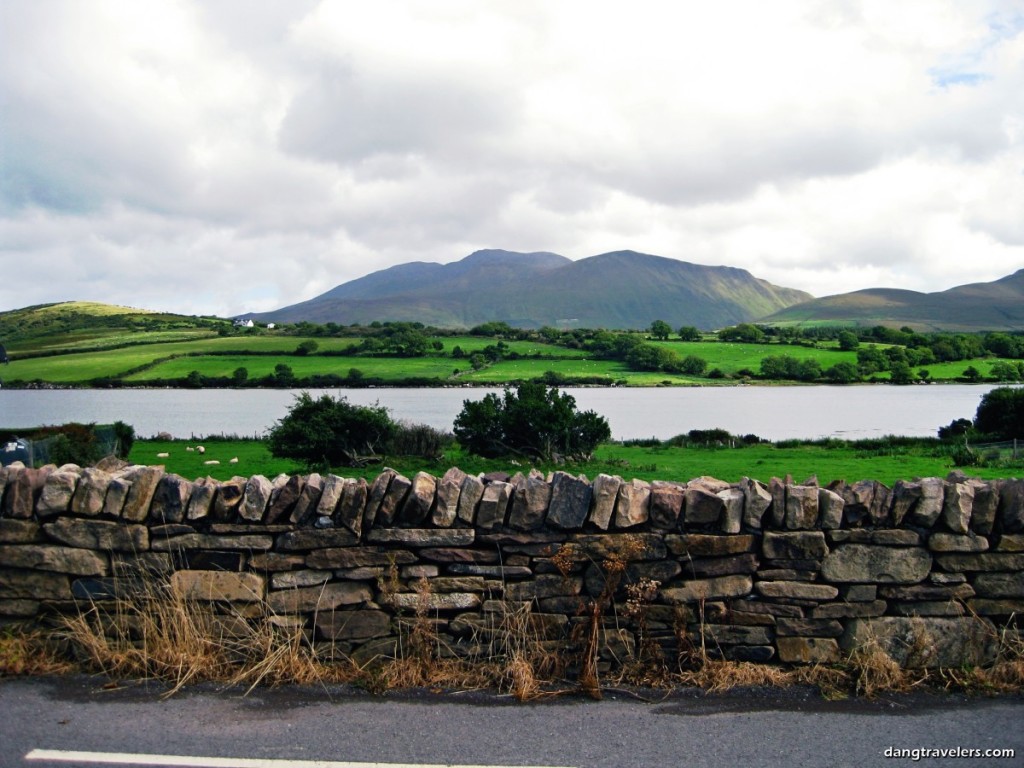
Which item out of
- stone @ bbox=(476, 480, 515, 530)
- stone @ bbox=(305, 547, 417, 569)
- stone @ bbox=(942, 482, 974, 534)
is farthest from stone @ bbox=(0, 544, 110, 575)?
stone @ bbox=(942, 482, 974, 534)

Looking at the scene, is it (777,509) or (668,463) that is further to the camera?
(668,463)

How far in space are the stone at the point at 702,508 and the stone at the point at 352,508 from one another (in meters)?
2.12

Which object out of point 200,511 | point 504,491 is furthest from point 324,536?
point 504,491

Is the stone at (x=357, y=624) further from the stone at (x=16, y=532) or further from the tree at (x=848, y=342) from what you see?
the tree at (x=848, y=342)

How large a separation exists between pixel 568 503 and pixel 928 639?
245 centimetres

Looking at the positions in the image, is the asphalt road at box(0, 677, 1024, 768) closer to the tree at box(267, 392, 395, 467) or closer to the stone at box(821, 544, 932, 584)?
the stone at box(821, 544, 932, 584)

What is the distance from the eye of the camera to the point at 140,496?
217 inches

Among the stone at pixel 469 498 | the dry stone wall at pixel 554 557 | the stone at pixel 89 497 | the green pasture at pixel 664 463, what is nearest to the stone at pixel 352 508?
the dry stone wall at pixel 554 557

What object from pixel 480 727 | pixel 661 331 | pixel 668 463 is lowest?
pixel 668 463

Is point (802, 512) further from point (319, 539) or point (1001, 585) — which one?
point (319, 539)

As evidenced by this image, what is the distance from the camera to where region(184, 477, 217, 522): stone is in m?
5.51

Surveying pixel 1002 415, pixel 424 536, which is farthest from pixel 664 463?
pixel 424 536

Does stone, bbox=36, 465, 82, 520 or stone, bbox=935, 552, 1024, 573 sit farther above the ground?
stone, bbox=36, 465, 82, 520

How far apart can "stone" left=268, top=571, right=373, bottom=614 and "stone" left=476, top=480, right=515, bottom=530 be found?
89 cm
